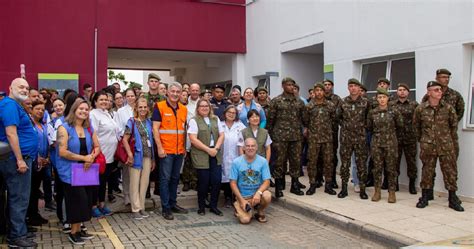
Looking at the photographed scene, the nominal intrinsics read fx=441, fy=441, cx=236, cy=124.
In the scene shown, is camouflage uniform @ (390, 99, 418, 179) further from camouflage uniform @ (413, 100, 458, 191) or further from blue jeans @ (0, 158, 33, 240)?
blue jeans @ (0, 158, 33, 240)

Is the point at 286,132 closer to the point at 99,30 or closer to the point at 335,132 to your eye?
the point at 335,132

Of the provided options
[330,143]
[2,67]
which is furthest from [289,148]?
[2,67]

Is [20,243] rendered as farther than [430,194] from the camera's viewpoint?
Answer: No

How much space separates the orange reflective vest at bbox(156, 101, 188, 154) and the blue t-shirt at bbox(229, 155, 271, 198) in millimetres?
877

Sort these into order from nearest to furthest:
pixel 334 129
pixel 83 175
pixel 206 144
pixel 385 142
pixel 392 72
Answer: pixel 83 175, pixel 206 144, pixel 385 142, pixel 334 129, pixel 392 72

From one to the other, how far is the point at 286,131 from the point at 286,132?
2 cm

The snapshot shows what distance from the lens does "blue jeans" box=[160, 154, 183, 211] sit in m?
6.36

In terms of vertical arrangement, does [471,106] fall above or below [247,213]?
above

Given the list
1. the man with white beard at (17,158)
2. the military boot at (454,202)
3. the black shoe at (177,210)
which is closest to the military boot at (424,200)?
the military boot at (454,202)

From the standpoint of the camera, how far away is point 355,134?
23.6 ft

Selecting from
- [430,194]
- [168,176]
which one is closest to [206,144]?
[168,176]

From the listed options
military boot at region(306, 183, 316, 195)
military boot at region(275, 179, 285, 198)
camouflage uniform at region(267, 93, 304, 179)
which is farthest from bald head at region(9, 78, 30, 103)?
military boot at region(306, 183, 316, 195)

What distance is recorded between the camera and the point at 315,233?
5.88 meters

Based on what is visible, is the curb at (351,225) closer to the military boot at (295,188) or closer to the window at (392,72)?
the military boot at (295,188)
